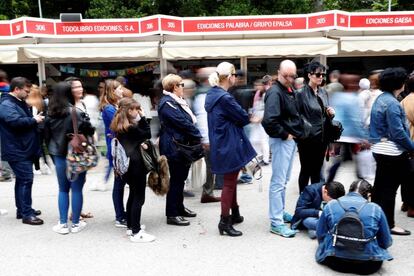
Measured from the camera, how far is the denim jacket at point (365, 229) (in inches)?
132

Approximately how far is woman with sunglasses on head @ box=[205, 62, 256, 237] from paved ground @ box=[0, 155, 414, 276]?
15.5 inches

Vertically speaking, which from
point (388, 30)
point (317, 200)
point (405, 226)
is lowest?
point (405, 226)

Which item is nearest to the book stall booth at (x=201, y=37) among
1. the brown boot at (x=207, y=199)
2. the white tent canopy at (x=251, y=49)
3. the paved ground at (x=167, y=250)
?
the white tent canopy at (x=251, y=49)

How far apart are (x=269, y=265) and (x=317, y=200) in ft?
3.14

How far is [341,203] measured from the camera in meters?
3.49

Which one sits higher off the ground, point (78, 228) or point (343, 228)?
point (343, 228)

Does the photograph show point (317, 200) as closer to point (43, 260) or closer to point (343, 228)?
point (343, 228)

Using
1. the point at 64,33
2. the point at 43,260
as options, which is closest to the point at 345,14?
the point at 64,33

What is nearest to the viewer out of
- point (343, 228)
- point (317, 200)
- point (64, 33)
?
point (343, 228)

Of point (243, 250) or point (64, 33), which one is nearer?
point (243, 250)

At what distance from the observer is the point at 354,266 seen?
345 centimetres

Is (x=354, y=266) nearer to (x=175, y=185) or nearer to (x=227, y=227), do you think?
(x=227, y=227)

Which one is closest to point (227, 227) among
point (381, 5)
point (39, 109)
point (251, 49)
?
point (39, 109)

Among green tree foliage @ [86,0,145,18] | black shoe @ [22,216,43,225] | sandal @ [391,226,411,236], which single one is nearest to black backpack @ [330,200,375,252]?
sandal @ [391,226,411,236]
